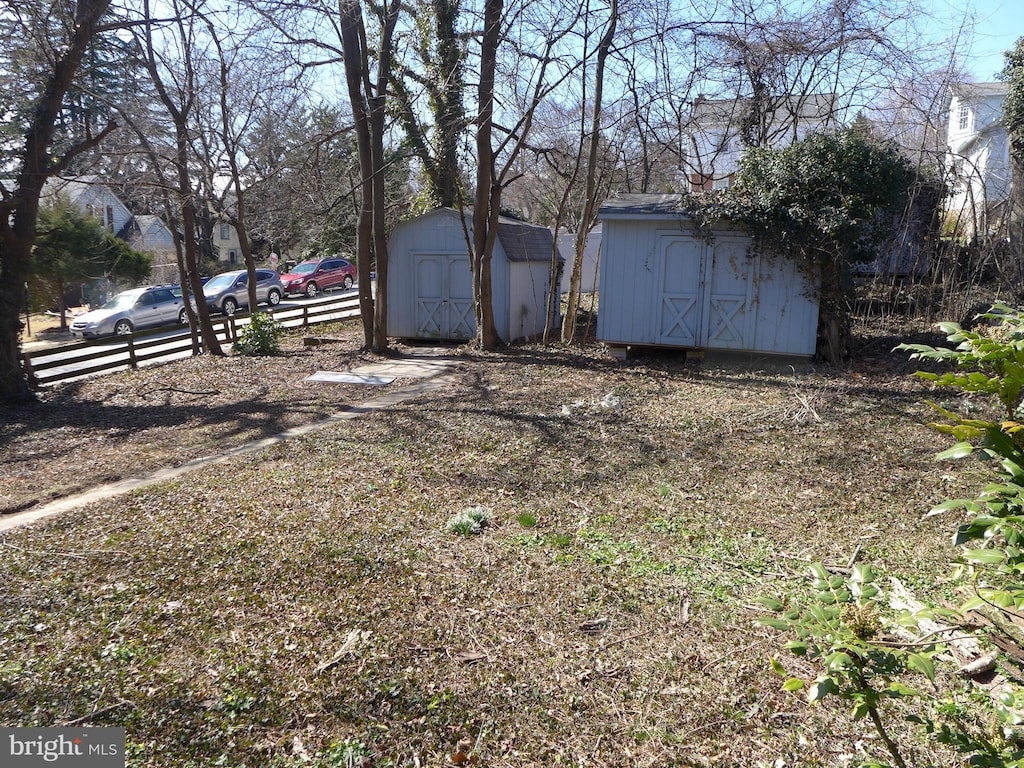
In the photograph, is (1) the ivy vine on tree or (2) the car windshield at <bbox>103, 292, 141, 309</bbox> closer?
(1) the ivy vine on tree

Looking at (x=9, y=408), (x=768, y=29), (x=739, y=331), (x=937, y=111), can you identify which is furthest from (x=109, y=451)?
(x=937, y=111)

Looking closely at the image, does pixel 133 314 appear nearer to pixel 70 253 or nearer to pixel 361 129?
pixel 70 253

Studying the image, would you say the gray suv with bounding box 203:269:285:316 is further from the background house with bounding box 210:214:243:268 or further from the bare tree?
the background house with bounding box 210:214:243:268

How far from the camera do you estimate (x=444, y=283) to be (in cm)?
1550

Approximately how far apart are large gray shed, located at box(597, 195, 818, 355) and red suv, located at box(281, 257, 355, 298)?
20.9m

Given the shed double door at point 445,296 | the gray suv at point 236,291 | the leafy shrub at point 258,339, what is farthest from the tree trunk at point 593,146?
the gray suv at point 236,291

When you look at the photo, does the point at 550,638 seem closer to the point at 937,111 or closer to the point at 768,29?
the point at 768,29

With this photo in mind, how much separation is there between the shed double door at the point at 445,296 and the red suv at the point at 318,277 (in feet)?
54.1

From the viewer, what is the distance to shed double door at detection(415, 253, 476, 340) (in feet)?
50.6

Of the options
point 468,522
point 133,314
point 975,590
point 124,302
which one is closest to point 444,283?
point 468,522

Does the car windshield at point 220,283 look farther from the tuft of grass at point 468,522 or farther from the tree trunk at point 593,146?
the tuft of grass at point 468,522

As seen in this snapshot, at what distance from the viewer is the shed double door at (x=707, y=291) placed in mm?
12000

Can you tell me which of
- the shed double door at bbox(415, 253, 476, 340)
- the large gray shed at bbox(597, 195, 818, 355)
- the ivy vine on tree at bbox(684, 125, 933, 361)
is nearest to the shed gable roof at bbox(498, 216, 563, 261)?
the shed double door at bbox(415, 253, 476, 340)

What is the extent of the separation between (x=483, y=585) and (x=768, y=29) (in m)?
11.3
